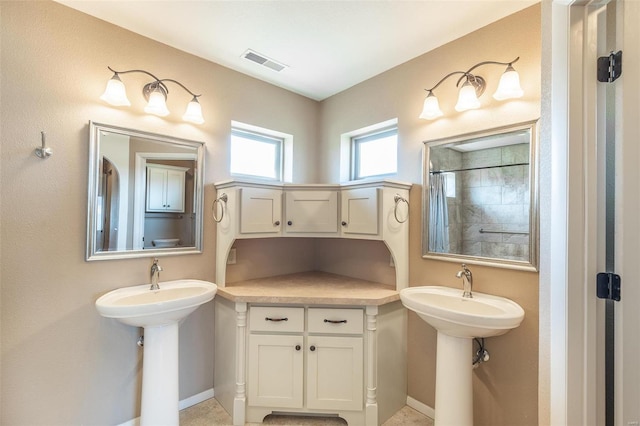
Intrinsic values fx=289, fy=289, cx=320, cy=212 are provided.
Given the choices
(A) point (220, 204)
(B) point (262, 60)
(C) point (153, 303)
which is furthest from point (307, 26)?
(C) point (153, 303)

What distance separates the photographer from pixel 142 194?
1.97 metres

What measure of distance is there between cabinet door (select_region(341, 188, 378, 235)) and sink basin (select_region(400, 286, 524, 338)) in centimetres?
52

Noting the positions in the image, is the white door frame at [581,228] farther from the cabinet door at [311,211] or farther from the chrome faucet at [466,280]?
A: the cabinet door at [311,211]

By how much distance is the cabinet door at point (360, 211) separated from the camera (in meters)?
2.04

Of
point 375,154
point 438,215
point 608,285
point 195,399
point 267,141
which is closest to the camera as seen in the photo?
point 608,285

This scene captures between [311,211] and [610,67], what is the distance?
5.74 feet

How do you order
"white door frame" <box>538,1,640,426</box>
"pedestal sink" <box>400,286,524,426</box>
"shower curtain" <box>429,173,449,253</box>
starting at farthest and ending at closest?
"shower curtain" <box>429,173,449,253</box> → "pedestal sink" <box>400,286,524,426</box> → "white door frame" <box>538,1,640,426</box>

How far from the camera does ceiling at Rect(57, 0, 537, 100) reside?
1.65 metres

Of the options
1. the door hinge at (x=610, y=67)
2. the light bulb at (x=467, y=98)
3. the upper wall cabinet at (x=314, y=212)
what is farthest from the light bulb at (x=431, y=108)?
the door hinge at (x=610, y=67)

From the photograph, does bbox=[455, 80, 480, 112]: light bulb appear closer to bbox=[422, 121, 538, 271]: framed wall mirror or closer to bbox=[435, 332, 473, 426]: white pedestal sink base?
bbox=[422, 121, 538, 271]: framed wall mirror

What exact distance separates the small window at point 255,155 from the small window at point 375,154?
2.43ft

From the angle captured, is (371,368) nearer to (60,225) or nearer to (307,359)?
(307,359)

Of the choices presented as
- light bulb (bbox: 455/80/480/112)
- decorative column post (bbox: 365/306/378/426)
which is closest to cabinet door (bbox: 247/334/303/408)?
decorative column post (bbox: 365/306/378/426)

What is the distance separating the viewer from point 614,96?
3.31 feet
